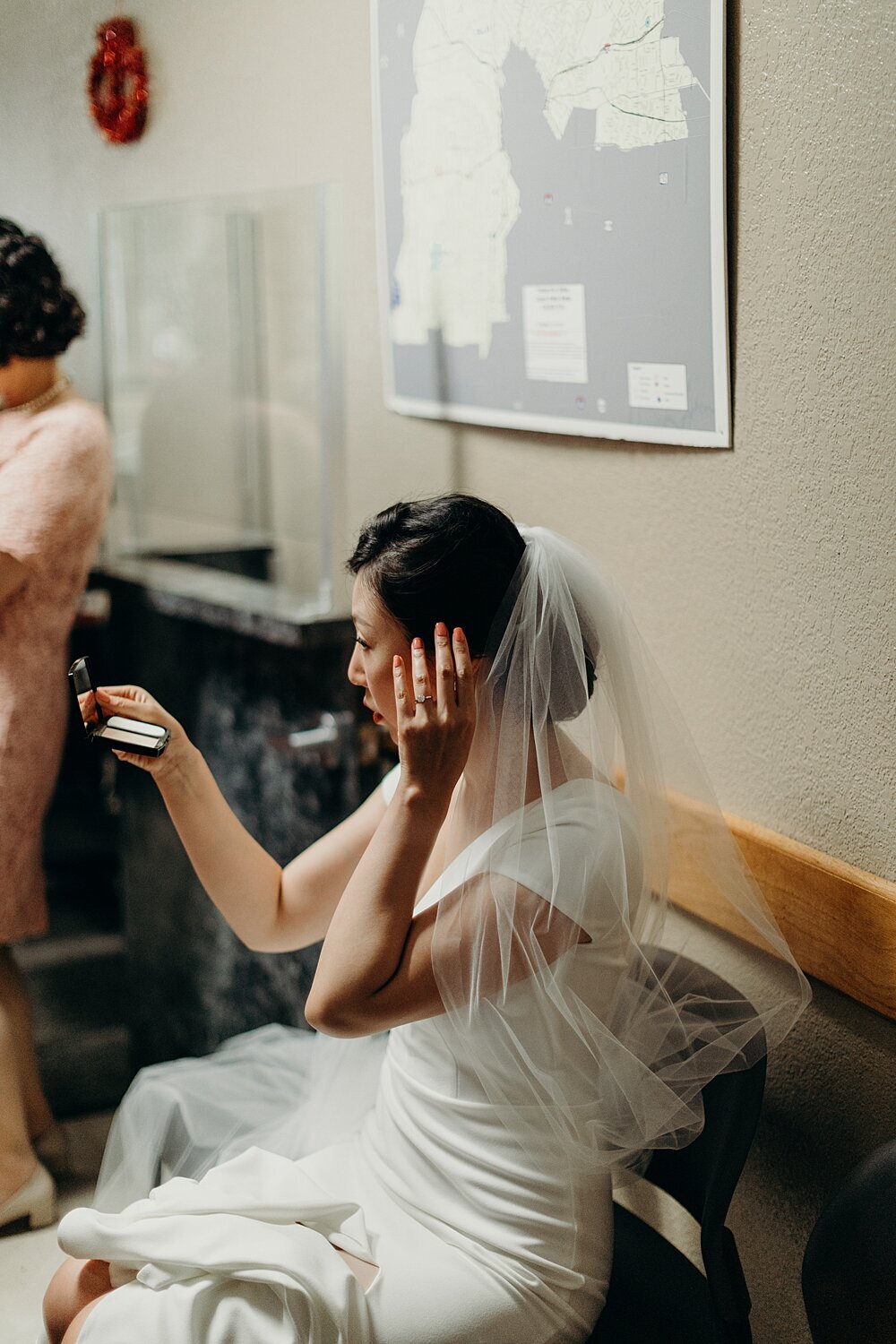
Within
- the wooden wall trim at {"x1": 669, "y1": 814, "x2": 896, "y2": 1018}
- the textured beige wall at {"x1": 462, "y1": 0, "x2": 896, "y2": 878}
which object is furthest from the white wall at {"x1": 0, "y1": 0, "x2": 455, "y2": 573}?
the wooden wall trim at {"x1": 669, "y1": 814, "x2": 896, "y2": 1018}

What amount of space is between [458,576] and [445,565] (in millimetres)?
18

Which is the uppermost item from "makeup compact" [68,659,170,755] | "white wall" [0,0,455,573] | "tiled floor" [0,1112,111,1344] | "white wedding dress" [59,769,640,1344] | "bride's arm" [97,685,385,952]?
"white wall" [0,0,455,573]

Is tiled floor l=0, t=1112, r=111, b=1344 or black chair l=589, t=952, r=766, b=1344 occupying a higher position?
black chair l=589, t=952, r=766, b=1344

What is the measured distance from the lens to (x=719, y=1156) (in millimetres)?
1296

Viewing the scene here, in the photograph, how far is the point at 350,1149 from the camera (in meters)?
1.54

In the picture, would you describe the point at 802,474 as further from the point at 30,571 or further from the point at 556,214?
the point at 30,571

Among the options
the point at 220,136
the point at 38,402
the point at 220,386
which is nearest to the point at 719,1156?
the point at 38,402

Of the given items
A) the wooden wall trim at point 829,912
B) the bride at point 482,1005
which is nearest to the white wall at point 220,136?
the bride at point 482,1005

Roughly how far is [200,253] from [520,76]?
1228 millimetres

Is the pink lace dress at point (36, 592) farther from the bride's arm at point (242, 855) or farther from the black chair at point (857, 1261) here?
the black chair at point (857, 1261)

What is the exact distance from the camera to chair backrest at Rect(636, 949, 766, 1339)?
1.28 metres

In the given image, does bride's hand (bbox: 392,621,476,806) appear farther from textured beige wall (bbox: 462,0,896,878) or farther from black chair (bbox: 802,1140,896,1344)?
black chair (bbox: 802,1140,896,1344)

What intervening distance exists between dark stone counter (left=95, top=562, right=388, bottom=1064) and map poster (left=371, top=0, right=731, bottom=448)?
524 millimetres

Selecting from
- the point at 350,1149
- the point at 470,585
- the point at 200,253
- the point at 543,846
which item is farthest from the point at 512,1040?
the point at 200,253
